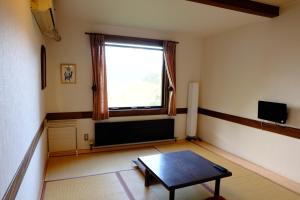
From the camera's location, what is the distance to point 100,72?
4027 mm

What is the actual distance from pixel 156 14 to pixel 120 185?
256cm

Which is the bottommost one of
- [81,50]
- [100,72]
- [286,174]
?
[286,174]

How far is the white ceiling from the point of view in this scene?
2.93 m

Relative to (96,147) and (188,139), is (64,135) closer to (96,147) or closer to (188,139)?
(96,147)

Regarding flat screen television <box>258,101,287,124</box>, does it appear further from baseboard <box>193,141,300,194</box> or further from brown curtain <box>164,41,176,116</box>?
brown curtain <box>164,41,176,116</box>

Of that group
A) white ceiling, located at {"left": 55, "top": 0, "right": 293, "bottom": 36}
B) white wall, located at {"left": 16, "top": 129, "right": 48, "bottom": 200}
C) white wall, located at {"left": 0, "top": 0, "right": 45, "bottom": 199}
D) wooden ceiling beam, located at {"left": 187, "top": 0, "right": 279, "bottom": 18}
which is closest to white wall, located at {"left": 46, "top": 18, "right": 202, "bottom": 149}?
white ceiling, located at {"left": 55, "top": 0, "right": 293, "bottom": 36}

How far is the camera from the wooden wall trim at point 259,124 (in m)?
3.05

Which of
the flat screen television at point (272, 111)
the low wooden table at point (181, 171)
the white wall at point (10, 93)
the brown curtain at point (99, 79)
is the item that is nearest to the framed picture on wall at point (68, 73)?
the brown curtain at point (99, 79)

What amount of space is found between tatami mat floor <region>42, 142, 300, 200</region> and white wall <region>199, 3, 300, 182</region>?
0.47 metres

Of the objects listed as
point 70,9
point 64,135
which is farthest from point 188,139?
point 70,9

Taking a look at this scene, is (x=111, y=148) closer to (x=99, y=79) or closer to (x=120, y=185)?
(x=99, y=79)

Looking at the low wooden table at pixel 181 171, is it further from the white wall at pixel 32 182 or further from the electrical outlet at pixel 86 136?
the electrical outlet at pixel 86 136

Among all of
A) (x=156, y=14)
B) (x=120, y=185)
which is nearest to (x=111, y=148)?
(x=120, y=185)

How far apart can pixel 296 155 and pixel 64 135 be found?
146 inches
